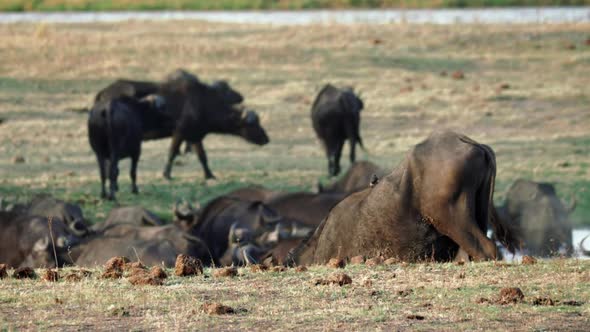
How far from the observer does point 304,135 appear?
2447 cm

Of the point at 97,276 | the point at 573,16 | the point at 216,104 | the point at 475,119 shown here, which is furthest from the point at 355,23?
the point at 97,276

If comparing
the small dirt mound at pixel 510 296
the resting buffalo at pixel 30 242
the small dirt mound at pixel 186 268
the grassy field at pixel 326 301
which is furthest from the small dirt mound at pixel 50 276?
the resting buffalo at pixel 30 242

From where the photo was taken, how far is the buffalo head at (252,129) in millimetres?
22750

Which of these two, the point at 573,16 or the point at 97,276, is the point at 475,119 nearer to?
the point at 97,276

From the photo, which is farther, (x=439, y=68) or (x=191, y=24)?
(x=191, y=24)

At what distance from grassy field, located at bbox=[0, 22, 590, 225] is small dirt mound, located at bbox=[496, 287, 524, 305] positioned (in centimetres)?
1028

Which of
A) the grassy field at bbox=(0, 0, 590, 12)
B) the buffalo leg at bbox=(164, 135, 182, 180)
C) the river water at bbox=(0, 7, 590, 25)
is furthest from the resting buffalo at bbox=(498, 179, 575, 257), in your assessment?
Answer: the grassy field at bbox=(0, 0, 590, 12)

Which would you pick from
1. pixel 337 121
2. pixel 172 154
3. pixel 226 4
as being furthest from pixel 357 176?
pixel 226 4

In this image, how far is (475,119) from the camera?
2536 cm

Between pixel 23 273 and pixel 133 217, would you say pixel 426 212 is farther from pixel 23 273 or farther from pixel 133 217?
pixel 133 217

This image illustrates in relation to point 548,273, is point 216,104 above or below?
below

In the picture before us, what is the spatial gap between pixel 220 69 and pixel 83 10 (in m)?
27.8

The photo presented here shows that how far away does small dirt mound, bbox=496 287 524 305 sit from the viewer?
6895 mm

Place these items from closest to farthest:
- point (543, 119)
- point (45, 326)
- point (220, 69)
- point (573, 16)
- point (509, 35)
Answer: point (45, 326) → point (543, 119) → point (220, 69) → point (509, 35) → point (573, 16)
